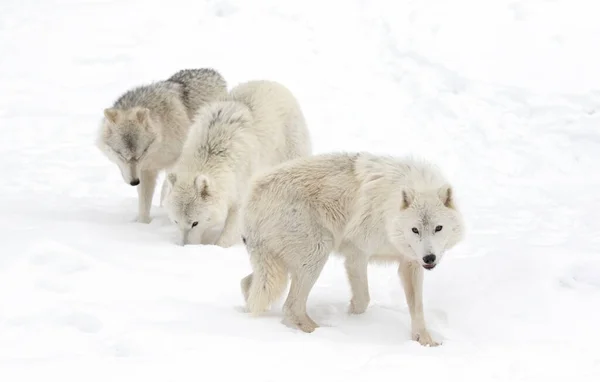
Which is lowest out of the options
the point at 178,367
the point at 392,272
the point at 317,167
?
the point at 392,272

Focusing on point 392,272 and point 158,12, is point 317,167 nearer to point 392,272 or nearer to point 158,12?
point 392,272

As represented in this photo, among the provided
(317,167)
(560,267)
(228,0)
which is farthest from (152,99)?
(228,0)

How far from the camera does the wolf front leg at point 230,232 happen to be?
8.61 metres

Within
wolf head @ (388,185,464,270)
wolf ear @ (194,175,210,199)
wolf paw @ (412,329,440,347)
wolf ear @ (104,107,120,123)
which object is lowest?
wolf paw @ (412,329,440,347)

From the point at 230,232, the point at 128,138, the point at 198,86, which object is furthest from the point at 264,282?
the point at 198,86

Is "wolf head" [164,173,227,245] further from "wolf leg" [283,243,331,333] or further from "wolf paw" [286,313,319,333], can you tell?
"wolf paw" [286,313,319,333]

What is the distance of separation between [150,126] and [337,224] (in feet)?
12.4

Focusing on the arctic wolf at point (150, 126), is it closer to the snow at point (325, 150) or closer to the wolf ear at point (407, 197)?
the snow at point (325, 150)

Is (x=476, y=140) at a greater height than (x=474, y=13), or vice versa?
(x=474, y=13)

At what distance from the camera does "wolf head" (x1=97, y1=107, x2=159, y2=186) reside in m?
9.09

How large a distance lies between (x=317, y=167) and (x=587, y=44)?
326 inches

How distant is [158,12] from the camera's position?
1595 cm

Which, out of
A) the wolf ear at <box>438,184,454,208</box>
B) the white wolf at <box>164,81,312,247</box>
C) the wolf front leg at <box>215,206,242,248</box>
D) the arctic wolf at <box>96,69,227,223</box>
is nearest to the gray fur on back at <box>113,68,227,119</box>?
the arctic wolf at <box>96,69,227,223</box>

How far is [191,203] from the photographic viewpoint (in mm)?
8352
